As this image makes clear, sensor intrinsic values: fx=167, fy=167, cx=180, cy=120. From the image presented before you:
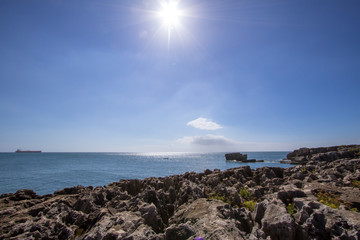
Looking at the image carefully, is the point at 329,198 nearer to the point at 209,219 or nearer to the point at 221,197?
the point at 221,197

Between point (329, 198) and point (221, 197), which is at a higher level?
point (329, 198)

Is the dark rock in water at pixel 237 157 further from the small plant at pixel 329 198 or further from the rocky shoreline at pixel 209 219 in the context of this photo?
the small plant at pixel 329 198

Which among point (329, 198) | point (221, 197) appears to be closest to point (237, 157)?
point (221, 197)

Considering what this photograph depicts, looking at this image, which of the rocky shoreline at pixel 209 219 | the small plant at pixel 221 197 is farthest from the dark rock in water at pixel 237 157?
the small plant at pixel 221 197

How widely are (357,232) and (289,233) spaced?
2.11 meters

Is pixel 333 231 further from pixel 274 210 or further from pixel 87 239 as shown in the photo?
pixel 87 239

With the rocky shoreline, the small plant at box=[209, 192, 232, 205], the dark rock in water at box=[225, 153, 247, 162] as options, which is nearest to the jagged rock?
the rocky shoreline

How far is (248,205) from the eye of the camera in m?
12.8

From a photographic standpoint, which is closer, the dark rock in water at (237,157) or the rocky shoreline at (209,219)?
the rocky shoreline at (209,219)

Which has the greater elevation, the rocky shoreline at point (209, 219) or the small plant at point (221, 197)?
the rocky shoreline at point (209, 219)

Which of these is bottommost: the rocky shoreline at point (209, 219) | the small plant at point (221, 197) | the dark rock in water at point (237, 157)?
the dark rock in water at point (237, 157)

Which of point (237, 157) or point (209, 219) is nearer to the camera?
point (209, 219)

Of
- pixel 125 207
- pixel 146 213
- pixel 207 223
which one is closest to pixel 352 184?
pixel 207 223

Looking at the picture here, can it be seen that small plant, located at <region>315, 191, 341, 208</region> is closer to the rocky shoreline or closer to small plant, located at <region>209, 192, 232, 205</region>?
the rocky shoreline
